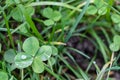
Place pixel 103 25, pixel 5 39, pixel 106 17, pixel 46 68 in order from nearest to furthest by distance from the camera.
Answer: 1. pixel 46 68
2. pixel 5 39
3. pixel 106 17
4. pixel 103 25

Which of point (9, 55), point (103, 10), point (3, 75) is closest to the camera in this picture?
point (3, 75)

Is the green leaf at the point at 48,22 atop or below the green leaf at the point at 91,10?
below

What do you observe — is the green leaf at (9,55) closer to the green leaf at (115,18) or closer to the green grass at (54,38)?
the green grass at (54,38)

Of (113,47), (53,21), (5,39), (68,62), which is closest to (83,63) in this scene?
(68,62)

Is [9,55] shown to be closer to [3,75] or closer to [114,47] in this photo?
[3,75]

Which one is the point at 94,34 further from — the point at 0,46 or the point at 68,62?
the point at 0,46

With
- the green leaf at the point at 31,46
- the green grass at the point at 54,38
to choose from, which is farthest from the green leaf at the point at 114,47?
the green leaf at the point at 31,46

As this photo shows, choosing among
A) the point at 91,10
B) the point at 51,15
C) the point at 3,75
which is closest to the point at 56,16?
the point at 51,15
